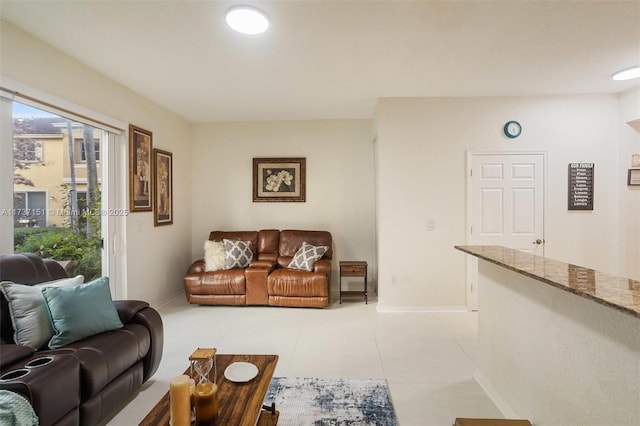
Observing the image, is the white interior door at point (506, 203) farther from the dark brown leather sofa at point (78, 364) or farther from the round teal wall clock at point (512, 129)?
the dark brown leather sofa at point (78, 364)

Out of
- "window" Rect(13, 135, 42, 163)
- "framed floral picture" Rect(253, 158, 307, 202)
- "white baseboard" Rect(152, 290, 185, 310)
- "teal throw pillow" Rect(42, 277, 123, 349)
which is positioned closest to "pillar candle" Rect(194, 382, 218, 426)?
"teal throw pillow" Rect(42, 277, 123, 349)

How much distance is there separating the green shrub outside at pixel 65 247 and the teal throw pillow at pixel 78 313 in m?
0.84

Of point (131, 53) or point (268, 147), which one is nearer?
point (131, 53)

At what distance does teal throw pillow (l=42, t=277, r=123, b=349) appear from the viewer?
1.89m

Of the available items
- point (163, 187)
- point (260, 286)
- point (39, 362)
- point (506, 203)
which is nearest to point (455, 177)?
point (506, 203)

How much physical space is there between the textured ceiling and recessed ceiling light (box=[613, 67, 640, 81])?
10 cm

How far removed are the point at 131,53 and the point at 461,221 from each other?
12.7ft

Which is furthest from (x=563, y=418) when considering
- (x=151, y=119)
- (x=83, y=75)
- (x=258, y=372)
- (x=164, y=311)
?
(x=151, y=119)

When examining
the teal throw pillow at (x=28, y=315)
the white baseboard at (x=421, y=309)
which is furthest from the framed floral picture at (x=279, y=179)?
the teal throw pillow at (x=28, y=315)

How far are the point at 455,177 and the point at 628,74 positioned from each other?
1.83 metres

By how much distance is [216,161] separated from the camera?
16.3 ft

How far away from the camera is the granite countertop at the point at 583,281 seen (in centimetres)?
105

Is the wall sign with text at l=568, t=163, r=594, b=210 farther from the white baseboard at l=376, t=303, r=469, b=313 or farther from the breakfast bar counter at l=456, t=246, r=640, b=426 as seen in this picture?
the breakfast bar counter at l=456, t=246, r=640, b=426

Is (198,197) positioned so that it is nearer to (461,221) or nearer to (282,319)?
(282,319)
